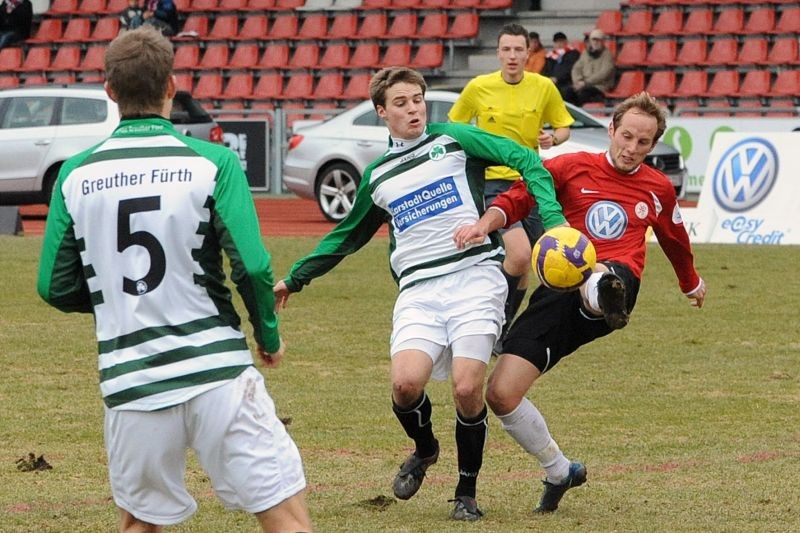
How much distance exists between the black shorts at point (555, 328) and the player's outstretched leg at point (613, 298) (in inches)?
11.7

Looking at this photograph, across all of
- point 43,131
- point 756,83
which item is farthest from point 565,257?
point 756,83

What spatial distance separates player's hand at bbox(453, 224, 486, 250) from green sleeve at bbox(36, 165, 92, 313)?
2.08 m

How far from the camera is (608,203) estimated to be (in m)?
6.69

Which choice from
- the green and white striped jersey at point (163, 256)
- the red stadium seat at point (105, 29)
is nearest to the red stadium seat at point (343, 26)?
the red stadium seat at point (105, 29)

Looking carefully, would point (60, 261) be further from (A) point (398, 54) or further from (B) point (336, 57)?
(B) point (336, 57)

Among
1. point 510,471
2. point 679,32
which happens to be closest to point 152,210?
point 510,471

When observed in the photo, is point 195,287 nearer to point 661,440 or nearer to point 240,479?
point 240,479

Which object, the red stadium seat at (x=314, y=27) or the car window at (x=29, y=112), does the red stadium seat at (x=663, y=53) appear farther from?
the car window at (x=29, y=112)

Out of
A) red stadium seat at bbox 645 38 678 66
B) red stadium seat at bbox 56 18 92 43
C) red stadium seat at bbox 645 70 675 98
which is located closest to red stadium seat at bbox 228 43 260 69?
red stadium seat at bbox 56 18 92 43

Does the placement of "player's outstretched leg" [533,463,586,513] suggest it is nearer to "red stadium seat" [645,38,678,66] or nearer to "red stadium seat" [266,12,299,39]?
"red stadium seat" [645,38,678,66]

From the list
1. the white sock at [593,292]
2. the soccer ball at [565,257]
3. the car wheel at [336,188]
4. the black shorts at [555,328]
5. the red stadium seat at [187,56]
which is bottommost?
the car wheel at [336,188]

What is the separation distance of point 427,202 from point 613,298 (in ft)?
3.05

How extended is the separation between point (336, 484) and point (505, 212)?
155 cm

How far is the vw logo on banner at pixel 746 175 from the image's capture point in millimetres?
17781
